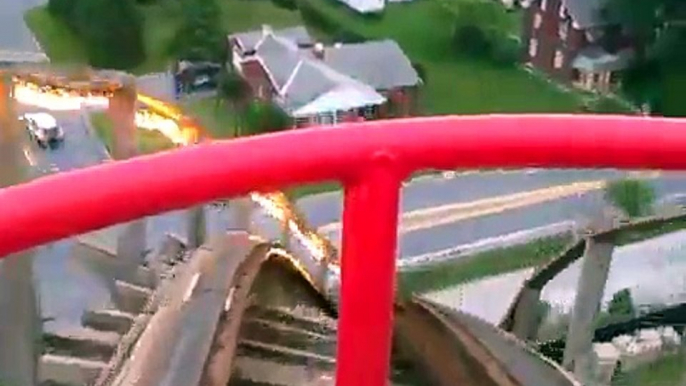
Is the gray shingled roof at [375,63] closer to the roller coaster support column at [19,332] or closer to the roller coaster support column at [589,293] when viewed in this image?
the roller coaster support column at [589,293]

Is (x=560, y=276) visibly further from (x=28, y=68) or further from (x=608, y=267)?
(x=28, y=68)

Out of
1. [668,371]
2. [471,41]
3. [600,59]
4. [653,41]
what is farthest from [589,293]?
[653,41]

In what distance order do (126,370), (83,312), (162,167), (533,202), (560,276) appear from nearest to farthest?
(162,167) → (126,370) → (560,276) → (83,312) → (533,202)

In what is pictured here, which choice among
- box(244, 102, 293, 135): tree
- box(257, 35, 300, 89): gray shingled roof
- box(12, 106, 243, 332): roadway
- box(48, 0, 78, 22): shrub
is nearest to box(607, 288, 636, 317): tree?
box(12, 106, 243, 332): roadway

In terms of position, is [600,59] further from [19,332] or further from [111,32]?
[19,332]

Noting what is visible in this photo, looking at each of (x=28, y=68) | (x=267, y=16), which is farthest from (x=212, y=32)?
(x=28, y=68)

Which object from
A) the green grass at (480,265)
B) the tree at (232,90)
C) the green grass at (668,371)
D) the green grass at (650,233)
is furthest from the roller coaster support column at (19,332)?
the tree at (232,90)
